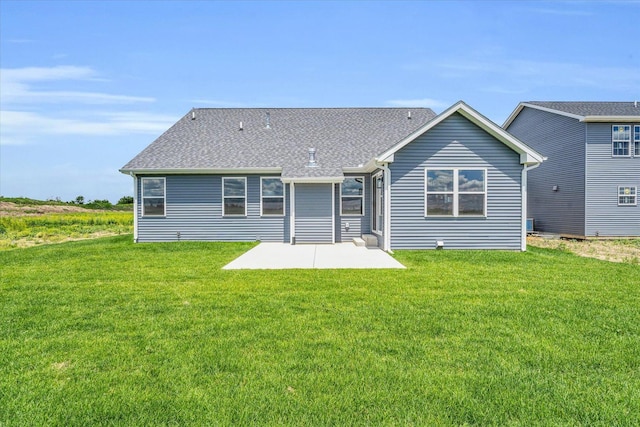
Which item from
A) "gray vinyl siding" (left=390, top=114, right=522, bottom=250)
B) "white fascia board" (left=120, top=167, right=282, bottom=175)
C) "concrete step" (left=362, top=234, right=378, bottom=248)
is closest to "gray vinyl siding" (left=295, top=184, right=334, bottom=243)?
"white fascia board" (left=120, top=167, right=282, bottom=175)

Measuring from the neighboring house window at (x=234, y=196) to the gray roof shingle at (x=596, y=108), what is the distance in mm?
16141

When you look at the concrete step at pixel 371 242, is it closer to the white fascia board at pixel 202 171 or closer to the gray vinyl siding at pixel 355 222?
the gray vinyl siding at pixel 355 222

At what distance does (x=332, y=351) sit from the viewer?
405 centimetres

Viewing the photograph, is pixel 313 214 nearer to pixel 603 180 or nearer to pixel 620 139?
pixel 603 180

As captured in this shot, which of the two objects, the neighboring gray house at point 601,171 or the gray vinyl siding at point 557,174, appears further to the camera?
the gray vinyl siding at point 557,174

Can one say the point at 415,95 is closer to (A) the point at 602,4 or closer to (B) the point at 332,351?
(A) the point at 602,4

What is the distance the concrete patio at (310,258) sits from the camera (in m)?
9.66

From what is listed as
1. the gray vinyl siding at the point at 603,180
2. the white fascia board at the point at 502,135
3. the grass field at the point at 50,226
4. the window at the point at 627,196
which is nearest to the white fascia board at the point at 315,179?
the white fascia board at the point at 502,135

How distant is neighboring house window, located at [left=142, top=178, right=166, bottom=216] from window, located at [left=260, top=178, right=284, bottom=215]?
403 cm

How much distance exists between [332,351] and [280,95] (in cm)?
2207

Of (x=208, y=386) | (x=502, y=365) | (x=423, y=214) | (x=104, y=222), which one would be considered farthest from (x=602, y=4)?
(x=104, y=222)

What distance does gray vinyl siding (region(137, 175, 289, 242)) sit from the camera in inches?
616

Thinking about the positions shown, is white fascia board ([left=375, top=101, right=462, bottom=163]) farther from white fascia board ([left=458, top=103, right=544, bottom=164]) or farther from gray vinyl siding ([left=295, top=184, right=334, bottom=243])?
gray vinyl siding ([left=295, top=184, right=334, bottom=243])

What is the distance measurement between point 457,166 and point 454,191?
2.69ft
